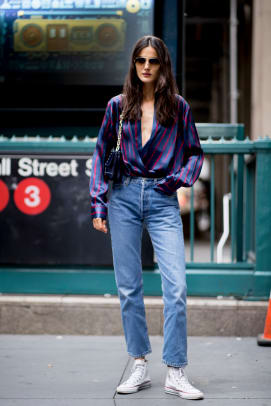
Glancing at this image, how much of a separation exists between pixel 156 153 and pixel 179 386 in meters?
1.35

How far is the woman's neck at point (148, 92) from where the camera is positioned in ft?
11.7

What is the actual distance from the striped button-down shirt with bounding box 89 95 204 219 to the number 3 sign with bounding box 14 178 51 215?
5.09 ft

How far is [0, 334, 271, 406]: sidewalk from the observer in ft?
11.1

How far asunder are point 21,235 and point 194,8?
9.75m

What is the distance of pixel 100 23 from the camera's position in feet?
19.6

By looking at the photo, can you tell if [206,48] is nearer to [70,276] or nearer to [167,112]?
[70,276]

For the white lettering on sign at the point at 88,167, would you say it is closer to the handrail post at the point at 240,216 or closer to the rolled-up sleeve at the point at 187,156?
the handrail post at the point at 240,216

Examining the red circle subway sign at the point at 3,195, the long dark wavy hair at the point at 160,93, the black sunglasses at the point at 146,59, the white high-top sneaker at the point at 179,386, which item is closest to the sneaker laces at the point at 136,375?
the white high-top sneaker at the point at 179,386

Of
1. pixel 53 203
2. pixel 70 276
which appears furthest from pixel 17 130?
Result: pixel 70 276

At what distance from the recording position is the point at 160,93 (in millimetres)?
3492

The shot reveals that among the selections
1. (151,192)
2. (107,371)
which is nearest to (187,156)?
(151,192)

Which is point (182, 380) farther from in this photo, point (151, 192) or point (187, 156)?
point (187, 156)

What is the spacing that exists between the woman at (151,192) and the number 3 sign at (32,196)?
5.15 feet

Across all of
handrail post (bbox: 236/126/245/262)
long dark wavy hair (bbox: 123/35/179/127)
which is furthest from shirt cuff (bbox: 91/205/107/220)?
handrail post (bbox: 236/126/245/262)
